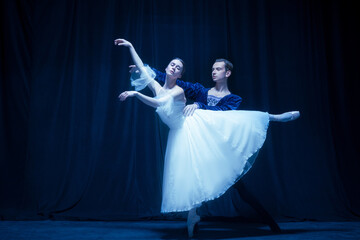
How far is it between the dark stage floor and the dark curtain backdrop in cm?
36

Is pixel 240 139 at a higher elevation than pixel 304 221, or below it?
higher

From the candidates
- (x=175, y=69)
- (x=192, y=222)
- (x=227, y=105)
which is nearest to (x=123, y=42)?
(x=175, y=69)

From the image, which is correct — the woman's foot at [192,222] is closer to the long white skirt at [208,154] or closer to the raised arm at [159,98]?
the long white skirt at [208,154]

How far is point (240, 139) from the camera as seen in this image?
225 cm

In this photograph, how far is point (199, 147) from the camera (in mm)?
2234

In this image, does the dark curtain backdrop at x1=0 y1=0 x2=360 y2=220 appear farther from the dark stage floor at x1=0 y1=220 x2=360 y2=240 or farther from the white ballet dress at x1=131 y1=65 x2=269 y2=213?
the white ballet dress at x1=131 y1=65 x2=269 y2=213

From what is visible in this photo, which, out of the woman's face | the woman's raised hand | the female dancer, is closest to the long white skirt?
the female dancer

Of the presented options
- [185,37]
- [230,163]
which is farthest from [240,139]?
[185,37]

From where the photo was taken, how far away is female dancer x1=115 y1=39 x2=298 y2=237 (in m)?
2.13

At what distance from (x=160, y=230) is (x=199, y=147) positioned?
32.6 inches

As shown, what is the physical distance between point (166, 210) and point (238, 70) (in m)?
1.89

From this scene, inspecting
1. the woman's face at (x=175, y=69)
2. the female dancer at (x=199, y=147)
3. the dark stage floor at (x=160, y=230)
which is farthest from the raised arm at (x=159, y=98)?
the dark stage floor at (x=160, y=230)

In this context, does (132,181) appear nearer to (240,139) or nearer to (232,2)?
(240,139)

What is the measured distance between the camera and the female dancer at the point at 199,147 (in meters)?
2.13
